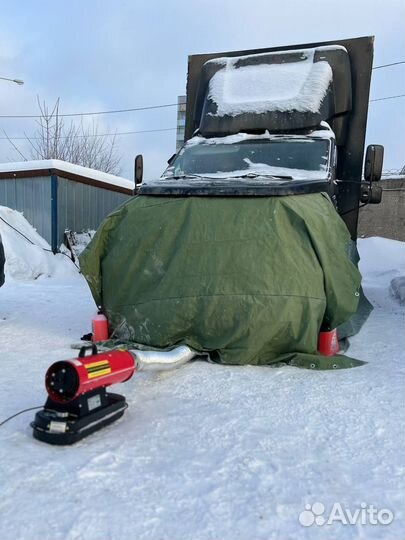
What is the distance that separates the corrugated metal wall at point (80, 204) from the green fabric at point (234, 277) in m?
8.56

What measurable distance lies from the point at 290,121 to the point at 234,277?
2898 mm

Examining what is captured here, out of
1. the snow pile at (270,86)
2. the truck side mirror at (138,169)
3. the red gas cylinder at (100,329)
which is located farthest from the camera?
the truck side mirror at (138,169)

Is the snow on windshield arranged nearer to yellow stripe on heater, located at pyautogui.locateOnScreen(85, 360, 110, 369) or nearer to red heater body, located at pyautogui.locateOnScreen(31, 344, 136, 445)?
yellow stripe on heater, located at pyautogui.locateOnScreen(85, 360, 110, 369)

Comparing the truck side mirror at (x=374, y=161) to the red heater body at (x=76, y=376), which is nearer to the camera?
the red heater body at (x=76, y=376)

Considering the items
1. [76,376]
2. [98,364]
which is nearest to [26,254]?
[98,364]

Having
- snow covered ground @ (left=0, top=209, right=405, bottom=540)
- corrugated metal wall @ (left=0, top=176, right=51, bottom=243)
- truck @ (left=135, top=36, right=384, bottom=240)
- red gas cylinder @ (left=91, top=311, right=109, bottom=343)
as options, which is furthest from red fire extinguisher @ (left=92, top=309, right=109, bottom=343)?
corrugated metal wall @ (left=0, top=176, right=51, bottom=243)

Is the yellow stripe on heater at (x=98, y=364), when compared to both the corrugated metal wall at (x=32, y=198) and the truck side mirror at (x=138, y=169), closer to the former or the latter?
the truck side mirror at (x=138, y=169)

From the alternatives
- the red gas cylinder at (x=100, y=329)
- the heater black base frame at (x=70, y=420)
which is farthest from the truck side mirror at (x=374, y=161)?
the heater black base frame at (x=70, y=420)

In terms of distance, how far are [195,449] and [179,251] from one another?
1.96 metres

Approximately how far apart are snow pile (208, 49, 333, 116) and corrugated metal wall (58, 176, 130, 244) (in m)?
6.84

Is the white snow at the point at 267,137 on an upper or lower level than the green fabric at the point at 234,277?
upper

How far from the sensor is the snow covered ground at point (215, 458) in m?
1.93

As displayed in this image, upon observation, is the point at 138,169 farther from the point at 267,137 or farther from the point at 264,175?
the point at 264,175

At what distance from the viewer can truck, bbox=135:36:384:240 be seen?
5.46 m
